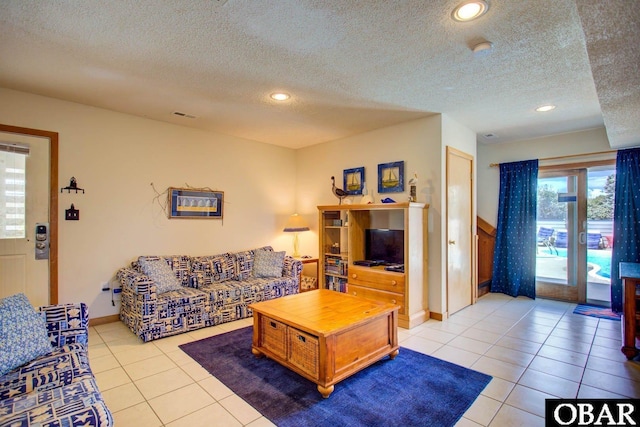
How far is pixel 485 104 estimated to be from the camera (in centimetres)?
348

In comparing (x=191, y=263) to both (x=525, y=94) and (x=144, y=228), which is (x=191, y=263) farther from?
(x=525, y=94)

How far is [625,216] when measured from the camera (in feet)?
13.5

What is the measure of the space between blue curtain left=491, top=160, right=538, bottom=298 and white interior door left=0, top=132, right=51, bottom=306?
243 inches

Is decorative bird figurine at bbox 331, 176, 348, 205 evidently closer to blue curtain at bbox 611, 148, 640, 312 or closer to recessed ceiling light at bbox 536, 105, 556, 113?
recessed ceiling light at bbox 536, 105, 556, 113

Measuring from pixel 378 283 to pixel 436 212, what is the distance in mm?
1128

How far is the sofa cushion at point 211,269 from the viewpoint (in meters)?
4.08

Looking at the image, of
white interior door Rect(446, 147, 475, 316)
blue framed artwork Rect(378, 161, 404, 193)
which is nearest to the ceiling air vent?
blue framed artwork Rect(378, 161, 404, 193)

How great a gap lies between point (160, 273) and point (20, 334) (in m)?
1.84

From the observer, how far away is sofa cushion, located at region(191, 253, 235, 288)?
4082 mm

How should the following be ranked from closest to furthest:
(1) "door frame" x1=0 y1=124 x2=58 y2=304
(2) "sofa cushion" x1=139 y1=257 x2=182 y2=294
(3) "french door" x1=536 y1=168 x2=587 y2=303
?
1. (1) "door frame" x1=0 y1=124 x2=58 y2=304
2. (2) "sofa cushion" x1=139 y1=257 x2=182 y2=294
3. (3) "french door" x1=536 y1=168 x2=587 y2=303

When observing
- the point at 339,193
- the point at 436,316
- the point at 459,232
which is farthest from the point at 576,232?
the point at 339,193

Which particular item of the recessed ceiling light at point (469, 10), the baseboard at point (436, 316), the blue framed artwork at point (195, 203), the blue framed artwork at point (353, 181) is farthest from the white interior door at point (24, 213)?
the baseboard at point (436, 316)

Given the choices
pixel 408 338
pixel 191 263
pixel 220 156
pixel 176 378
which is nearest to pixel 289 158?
pixel 220 156

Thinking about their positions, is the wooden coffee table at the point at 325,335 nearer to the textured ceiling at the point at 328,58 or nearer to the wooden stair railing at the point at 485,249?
the textured ceiling at the point at 328,58
